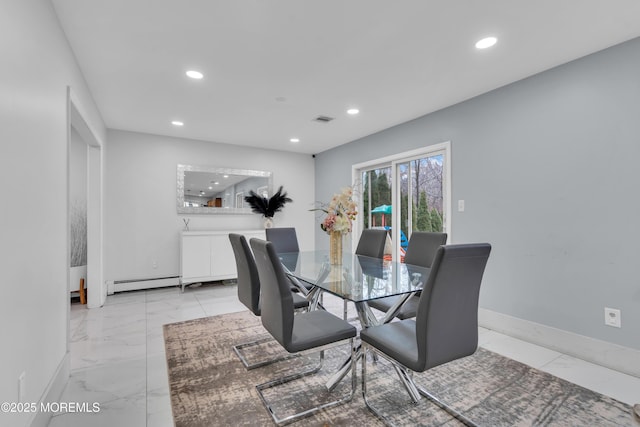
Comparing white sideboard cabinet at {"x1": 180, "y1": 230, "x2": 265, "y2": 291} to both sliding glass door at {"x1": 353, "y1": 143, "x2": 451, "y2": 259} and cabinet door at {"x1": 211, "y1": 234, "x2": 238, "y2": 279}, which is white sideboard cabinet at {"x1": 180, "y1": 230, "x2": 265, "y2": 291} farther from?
sliding glass door at {"x1": 353, "y1": 143, "x2": 451, "y2": 259}

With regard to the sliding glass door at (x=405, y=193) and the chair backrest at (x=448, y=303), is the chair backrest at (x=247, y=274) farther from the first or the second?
the sliding glass door at (x=405, y=193)

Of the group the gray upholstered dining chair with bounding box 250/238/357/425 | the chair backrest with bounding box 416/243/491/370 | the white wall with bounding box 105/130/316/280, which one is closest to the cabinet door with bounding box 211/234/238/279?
the white wall with bounding box 105/130/316/280

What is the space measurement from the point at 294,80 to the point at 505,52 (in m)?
1.78

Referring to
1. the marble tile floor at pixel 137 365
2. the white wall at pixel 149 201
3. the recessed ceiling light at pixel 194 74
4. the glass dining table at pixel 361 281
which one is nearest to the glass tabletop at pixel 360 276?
the glass dining table at pixel 361 281

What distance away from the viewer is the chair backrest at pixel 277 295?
1661 mm

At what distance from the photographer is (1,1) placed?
4.09 feet

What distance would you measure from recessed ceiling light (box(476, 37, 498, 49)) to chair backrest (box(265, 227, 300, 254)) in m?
2.62

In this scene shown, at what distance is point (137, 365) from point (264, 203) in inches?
140

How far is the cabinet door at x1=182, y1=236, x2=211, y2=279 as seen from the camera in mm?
4711

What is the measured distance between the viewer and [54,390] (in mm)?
1857

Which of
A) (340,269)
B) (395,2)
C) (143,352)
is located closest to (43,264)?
(143,352)

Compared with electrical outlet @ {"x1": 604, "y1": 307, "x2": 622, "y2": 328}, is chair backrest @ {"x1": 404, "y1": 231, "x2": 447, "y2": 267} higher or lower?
higher

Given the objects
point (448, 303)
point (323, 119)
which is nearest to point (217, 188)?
point (323, 119)

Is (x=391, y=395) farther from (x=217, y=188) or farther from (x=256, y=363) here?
(x=217, y=188)
